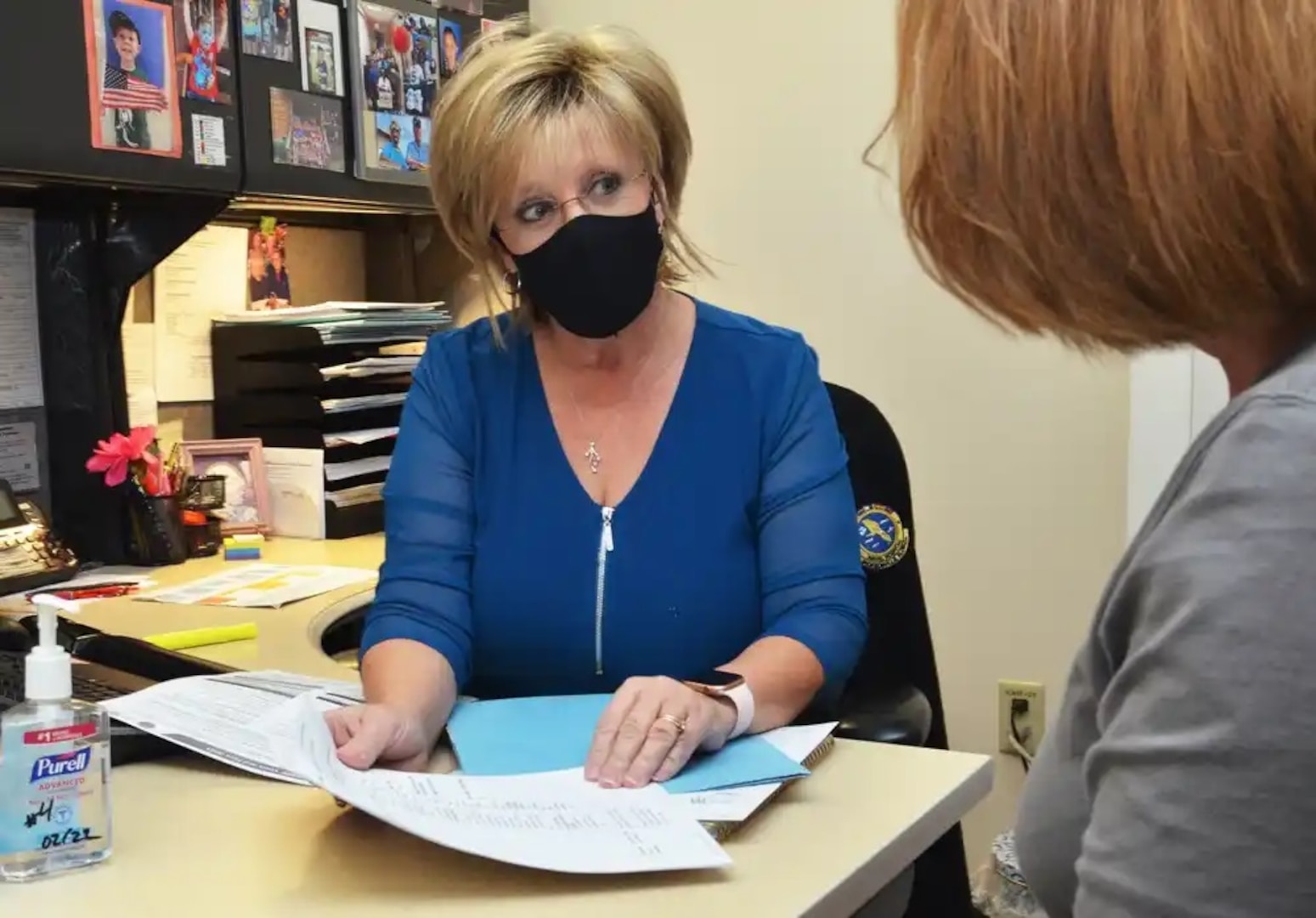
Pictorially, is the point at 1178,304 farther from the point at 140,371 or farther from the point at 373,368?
the point at 140,371

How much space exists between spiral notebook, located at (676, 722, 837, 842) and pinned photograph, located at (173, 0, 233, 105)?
132 cm

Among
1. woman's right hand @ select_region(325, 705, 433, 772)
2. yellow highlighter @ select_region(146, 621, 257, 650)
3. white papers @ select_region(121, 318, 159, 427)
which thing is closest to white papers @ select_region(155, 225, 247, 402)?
white papers @ select_region(121, 318, 159, 427)

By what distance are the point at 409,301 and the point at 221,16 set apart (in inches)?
29.7

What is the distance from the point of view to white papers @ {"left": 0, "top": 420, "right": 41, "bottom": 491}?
1.94m

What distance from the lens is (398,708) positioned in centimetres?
105

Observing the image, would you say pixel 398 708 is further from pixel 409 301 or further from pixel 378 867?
pixel 409 301

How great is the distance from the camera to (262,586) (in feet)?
5.92

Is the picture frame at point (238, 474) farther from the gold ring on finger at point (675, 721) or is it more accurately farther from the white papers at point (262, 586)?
the gold ring on finger at point (675, 721)

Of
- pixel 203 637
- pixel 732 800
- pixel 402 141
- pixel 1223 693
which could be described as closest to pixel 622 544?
pixel 732 800

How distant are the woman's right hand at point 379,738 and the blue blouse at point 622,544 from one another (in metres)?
0.19

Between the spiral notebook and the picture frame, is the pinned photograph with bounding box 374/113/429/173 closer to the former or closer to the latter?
the picture frame

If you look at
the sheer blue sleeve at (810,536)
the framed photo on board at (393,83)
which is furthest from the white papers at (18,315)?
the sheer blue sleeve at (810,536)

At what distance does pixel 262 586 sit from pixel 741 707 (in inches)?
37.6

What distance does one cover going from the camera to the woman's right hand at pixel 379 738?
98 cm
